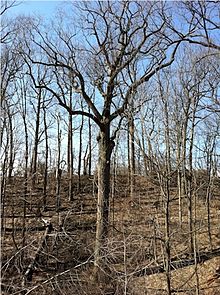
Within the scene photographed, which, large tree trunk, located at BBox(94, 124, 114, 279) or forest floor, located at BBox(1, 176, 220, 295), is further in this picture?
large tree trunk, located at BBox(94, 124, 114, 279)

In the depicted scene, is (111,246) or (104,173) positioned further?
(104,173)

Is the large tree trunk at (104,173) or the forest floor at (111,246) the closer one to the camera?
the forest floor at (111,246)

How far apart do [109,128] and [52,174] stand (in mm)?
15157

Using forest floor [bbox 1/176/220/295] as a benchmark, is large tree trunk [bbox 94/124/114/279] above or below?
above

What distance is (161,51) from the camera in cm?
1111

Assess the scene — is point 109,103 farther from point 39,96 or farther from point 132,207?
point 39,96

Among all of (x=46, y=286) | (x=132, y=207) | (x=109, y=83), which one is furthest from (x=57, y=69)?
(x=132, y=207)

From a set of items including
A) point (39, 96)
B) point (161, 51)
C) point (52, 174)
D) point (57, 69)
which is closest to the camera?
point (161, 51)

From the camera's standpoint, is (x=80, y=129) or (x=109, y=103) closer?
(x=109, y=103)

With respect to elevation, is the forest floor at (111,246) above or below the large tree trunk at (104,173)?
below

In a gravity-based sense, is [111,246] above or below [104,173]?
below

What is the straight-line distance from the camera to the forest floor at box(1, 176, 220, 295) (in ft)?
22.7

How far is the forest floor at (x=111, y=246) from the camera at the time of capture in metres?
6.93

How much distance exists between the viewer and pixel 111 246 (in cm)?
741
